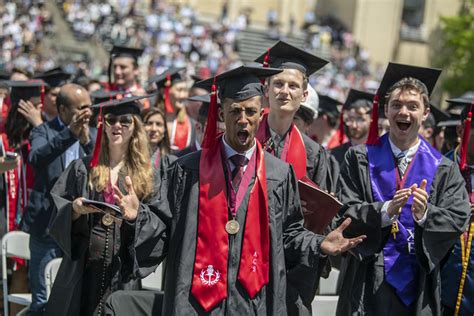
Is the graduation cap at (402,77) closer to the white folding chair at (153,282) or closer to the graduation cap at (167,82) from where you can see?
the white folding chair at (153,282)

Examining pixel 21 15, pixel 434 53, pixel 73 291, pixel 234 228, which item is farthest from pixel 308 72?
pixel 434 53

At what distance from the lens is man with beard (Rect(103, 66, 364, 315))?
4566mm

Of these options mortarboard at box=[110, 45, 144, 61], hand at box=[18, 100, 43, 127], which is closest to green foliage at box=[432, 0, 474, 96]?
mortarboard at box=[110, 45, 144, 61]

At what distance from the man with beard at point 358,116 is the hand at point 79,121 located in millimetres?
2558

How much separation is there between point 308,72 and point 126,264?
5.70 feet

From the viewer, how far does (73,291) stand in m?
5.67

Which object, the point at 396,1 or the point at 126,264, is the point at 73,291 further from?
the point at 396,1

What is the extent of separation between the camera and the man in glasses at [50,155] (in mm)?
6729

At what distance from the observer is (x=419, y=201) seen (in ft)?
15.6

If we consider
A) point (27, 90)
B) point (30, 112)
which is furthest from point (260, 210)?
point (27, 90)

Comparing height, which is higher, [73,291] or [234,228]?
[234,228]

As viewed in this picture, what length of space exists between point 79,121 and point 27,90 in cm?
129

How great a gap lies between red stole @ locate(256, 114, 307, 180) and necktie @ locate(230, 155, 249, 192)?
0.77 m

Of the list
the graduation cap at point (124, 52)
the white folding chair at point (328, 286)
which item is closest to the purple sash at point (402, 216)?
the white folding chair at point (328, 286)
